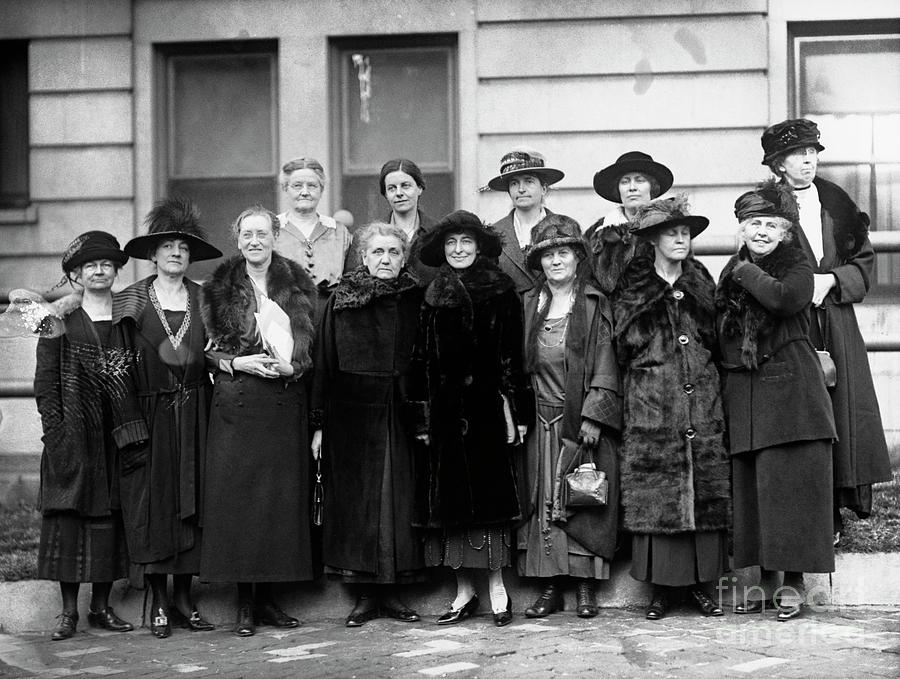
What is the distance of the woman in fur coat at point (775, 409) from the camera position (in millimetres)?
6664

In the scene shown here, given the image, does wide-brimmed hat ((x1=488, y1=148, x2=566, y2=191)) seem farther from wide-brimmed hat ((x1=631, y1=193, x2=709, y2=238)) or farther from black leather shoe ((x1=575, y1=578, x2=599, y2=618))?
black leather shoe ((x1=575, y1=578, x2=599, y2=618))

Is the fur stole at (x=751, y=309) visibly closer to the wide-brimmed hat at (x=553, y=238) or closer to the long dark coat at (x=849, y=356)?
the long dark coat at (x=849, y=356)

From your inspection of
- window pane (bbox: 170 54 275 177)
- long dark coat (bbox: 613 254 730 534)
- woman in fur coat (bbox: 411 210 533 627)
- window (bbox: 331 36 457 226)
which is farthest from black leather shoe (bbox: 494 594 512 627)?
window pane (bbox: 170 54 275 177)

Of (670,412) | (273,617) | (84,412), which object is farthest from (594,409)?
(84,412)

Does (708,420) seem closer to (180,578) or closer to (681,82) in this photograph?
(180,578)

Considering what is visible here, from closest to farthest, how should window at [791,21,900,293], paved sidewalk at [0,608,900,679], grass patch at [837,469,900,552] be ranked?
paved sidewalk at [0,608,900,679] → grass patch at [837,469,900,552] → window at [791,21,900,293]

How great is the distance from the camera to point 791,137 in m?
7.21

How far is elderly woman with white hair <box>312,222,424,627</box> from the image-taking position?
7.05 meters

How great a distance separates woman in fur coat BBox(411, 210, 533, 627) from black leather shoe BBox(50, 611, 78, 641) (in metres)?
1.95

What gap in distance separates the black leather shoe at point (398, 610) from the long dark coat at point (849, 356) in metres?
2.40

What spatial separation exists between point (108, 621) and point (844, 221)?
468 cm

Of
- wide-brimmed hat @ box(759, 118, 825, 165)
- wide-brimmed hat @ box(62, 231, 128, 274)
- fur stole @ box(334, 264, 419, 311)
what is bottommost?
fur stole @ box(334, 264, 419, 311)

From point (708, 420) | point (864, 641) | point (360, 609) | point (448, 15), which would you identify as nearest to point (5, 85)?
point (448, 15)

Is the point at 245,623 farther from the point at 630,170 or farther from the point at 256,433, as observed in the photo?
the point at 630,170
